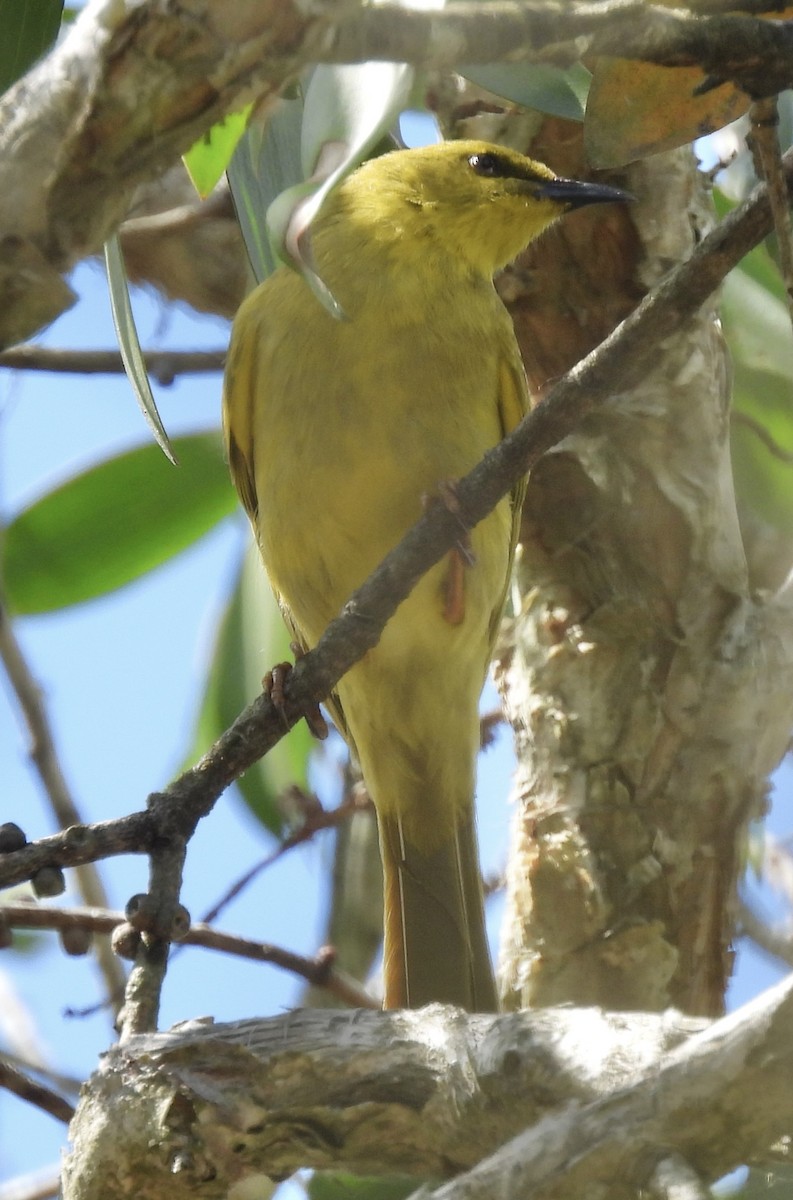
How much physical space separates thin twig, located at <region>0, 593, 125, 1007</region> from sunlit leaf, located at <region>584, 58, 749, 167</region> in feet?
7.48

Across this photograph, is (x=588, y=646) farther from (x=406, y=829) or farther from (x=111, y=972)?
(x=111, y=972)

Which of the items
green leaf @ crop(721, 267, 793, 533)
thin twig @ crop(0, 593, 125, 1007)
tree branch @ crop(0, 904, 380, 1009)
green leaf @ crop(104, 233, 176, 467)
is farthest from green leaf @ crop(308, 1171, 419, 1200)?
green leaf @ crop(721, 267, 793, 533)

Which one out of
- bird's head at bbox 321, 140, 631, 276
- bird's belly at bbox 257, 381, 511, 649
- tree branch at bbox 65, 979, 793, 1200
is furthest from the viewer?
bird's head at bbox 321, 140, 631, 276

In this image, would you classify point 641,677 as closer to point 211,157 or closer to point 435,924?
point 435,924

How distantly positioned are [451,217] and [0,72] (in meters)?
1.44

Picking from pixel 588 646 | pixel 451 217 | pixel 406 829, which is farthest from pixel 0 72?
pixel 406 829

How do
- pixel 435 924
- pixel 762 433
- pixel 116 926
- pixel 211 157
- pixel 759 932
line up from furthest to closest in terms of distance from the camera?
pixel 762 433 < pixel 435 924 < pixel 759 932 < pixel 116 926 < pixel 211 157

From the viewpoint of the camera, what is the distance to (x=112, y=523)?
4.50m

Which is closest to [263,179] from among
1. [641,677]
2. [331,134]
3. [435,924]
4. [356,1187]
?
[331,134]

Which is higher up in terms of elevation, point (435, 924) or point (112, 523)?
point (112, 523)

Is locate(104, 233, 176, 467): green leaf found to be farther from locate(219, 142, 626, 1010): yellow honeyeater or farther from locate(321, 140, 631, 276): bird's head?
locate(321, 140, 631, 276): bird's head

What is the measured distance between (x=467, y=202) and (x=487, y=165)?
12 cm

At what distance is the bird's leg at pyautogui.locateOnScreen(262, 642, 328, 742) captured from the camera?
2.37 meters

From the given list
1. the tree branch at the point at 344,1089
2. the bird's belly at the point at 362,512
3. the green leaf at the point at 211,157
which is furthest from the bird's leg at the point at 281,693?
the green leaf at the point at 211,157
